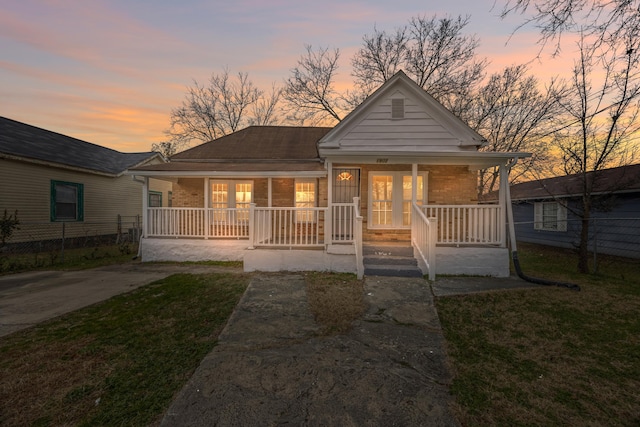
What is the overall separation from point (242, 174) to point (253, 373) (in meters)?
7.46

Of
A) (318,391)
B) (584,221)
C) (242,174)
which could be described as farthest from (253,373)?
(584,221)

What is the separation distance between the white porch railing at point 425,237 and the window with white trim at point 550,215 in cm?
1008

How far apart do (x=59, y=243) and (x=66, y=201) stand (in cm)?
226

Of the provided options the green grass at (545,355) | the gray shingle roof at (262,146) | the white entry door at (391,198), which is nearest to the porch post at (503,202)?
the green grass at (545,355)

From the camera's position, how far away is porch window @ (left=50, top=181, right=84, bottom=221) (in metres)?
13.1

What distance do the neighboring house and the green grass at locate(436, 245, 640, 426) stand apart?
13197mm

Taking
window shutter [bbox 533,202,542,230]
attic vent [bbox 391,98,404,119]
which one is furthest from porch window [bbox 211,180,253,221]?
window shutter [bbox 533,202,542,230]

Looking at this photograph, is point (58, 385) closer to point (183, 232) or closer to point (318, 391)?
point (318, 391)

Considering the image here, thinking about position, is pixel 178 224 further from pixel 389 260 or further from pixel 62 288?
pixel 389 260

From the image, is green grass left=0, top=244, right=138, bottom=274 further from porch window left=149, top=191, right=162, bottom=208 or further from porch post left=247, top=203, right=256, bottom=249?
porch window left=149, top=191, right=162, bottom=208

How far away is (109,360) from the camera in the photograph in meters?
3.36

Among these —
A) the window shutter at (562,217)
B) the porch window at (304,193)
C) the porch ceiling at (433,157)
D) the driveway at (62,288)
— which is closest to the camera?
the driveway at (62,288)

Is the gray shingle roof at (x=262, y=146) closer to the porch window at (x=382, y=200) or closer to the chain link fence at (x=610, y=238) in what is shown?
the porch window at (x=382, y=200)

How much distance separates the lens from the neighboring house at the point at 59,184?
452 inches
